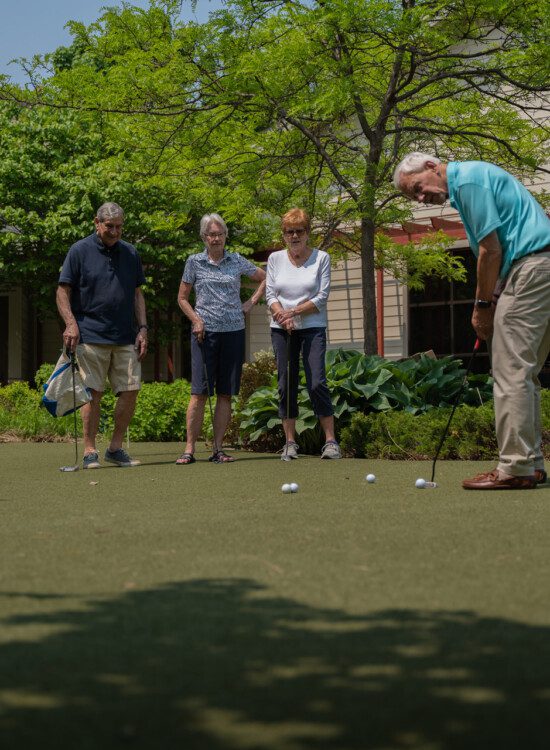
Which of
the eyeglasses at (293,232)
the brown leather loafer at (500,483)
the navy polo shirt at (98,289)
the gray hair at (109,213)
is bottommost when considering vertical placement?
the brown leather loafer at (500,483)

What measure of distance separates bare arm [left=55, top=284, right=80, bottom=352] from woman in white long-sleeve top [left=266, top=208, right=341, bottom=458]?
1.60 m

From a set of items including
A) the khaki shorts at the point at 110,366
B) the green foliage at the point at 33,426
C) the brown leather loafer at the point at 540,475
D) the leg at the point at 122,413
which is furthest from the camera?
the green foliage at the point at 33,426

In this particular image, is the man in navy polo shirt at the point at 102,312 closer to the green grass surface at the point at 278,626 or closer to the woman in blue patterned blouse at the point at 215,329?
the woman in blue patterned blouse at the point at 215,329

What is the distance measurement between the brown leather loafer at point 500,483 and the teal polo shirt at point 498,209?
1.16m

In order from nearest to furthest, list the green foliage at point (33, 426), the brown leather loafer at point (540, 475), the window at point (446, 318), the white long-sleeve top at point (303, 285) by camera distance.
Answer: the brown leather loafer at point (540, 475) < the white long-sleeve top at point (303, 285) < the green foliage at point (33, 426) < the window at point (446, 318)

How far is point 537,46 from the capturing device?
985 centimetres

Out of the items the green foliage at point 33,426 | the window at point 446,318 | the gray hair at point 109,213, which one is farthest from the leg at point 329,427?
the window at point 446,318

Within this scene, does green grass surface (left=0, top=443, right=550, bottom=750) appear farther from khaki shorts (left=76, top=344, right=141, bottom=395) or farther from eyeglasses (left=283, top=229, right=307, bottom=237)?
eyeglasses (left=283, top=229, right=307, bottom=237)

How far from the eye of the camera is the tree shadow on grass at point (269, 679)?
6.58 feet

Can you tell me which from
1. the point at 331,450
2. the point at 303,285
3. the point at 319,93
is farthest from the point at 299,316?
the point at 319,93

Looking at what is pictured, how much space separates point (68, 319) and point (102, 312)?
286 millimetres

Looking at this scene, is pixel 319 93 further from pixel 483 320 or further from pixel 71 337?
pixel 483 320

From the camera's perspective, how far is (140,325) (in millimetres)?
8695

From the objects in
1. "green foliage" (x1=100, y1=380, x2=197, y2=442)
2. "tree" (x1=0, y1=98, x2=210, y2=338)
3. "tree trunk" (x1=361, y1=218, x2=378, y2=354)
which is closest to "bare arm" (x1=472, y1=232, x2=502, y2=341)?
"tree trunk" (x1=361, y1=218, x2=378, y2=354)
